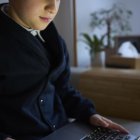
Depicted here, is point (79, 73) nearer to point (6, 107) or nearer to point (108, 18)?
point (6, 107)

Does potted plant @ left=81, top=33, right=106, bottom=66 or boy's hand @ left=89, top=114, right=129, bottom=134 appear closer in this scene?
boy's hand @ left=89, top=114, right=129, bottom=134

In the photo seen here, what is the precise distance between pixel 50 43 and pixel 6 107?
26 cm

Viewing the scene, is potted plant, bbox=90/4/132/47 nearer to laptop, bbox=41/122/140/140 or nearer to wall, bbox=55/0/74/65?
wall, bbox=55/0/74/65

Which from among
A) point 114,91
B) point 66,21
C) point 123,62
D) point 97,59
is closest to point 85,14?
point 97,59

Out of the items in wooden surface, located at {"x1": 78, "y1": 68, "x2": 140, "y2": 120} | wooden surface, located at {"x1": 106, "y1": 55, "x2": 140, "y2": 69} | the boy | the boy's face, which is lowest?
wooden surface, located at {"x1": 106, "y1": 55, "x2": 140, "y2": 69}

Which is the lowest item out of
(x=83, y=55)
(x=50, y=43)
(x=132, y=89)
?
(x=83, y=55)

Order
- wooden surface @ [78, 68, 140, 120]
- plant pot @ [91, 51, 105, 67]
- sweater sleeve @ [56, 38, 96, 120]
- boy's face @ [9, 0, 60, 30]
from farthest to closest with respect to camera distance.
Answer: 1. plant pot @ [91, 51, 105, 67]
2. wooden surface @ [78, 68, 140, 120]
3. sweater sleeve @ [56, 38, 96, 120]
4. boy's face @ [9, 0, 60, 30]

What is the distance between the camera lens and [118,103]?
3.81 ft

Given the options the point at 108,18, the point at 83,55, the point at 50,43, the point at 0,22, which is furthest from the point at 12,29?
the point at 108,18

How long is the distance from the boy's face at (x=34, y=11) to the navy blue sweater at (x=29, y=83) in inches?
1.1

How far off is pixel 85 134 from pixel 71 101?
188 millimetres

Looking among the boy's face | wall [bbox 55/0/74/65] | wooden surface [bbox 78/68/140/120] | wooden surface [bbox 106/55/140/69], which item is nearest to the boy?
the boy's face

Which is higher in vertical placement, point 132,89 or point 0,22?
point 0,22

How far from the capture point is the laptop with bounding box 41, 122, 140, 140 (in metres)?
0.76
